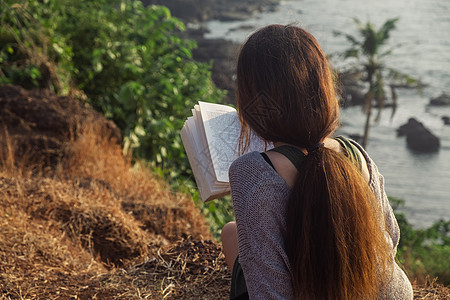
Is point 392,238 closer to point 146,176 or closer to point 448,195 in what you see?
point 146,176

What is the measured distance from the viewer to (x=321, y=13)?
124 ft

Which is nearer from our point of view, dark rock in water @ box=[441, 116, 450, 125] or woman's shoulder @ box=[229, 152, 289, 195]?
woman's shoulder @ box=[229, 152, 289, 195]

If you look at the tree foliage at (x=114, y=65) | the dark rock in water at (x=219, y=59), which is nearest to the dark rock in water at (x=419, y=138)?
the dark rock in water at (x=219, y=59)

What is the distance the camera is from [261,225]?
1.70 m

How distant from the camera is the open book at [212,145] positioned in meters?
2.02

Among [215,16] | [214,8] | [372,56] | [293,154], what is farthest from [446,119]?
[293,154]

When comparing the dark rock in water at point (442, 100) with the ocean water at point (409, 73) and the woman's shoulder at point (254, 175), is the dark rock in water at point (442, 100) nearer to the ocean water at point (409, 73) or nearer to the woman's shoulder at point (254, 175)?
the ocean water at point (409, 73)

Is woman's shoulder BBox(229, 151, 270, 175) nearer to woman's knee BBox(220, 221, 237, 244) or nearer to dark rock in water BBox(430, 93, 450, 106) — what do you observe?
woman's knee BBox(220, 221, 237, 244)

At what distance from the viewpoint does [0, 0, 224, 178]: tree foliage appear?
6184 millimetres

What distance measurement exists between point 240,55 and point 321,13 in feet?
123

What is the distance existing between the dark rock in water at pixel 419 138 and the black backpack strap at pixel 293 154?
2502 cm

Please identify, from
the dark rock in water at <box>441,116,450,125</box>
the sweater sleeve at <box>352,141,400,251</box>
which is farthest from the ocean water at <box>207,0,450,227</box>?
the sweater sleeve at <box>352,141,400,251</box>

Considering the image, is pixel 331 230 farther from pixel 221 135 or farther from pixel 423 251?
pixel 423 251

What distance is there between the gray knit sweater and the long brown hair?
0.11ft
